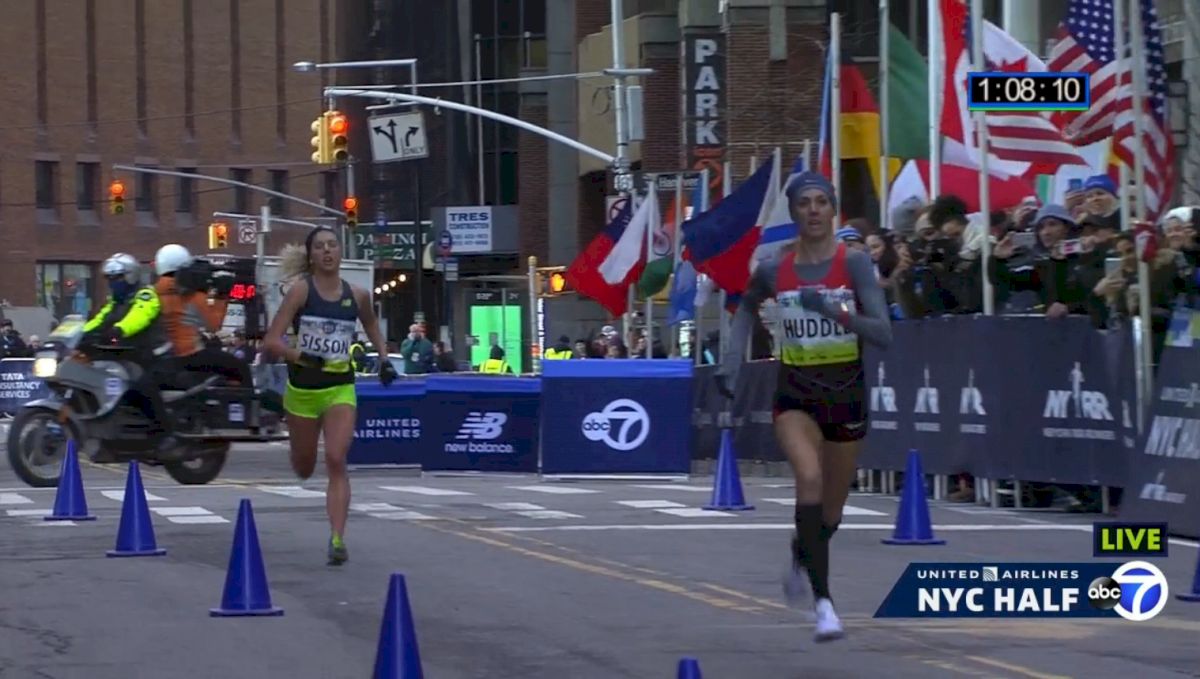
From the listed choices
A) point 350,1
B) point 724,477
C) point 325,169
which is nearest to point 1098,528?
point 724,477

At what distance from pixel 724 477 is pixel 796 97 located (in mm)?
26098

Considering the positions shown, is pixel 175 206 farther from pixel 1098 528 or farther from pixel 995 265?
pixel 1098 528

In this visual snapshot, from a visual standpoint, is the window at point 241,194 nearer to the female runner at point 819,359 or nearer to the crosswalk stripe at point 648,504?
the crosswalk stripe at point 648,504

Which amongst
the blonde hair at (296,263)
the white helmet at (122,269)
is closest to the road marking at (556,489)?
the white helmet at (122,269)

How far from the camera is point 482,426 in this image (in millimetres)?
25891

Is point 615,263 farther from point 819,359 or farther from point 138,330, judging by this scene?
point 819,359

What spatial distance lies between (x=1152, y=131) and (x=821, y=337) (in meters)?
8.55

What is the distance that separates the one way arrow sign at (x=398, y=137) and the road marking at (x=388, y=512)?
84.6 ft

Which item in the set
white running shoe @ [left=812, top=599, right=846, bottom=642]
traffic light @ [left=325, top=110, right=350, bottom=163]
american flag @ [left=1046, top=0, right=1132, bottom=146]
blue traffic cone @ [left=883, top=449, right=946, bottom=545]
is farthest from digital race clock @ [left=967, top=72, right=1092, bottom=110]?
traffic light @ [left=325, top=110, right=350, bottom=163]

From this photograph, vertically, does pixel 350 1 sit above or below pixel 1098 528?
above

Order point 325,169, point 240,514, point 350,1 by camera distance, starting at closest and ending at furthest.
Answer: point 240,514 < point 325,169 < point 350,1

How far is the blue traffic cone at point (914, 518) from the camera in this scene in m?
15.1

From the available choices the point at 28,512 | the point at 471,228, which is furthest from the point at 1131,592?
the point at 471,228

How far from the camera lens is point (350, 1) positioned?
324 ft
